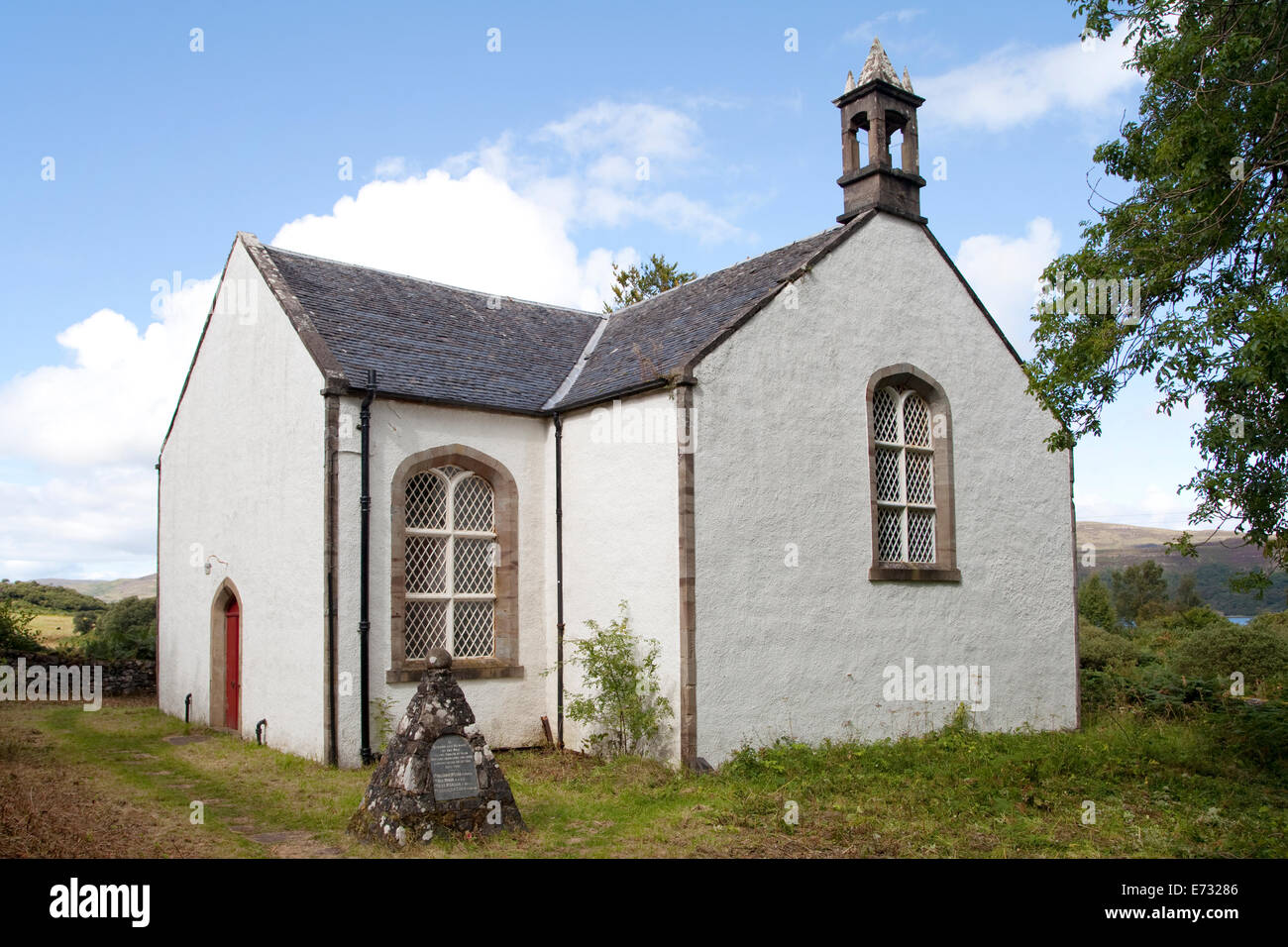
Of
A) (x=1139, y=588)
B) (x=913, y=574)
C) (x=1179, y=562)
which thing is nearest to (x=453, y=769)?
(x=913, y=574)

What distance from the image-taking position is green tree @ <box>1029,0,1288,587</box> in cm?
938

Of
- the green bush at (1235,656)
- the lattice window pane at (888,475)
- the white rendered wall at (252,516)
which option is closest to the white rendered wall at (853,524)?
the lattice window pane at (888,475)

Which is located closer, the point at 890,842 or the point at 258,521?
the point at 890,842

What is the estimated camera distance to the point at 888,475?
48.0 feet

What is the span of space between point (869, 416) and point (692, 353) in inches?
131

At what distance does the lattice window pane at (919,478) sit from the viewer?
1502cm

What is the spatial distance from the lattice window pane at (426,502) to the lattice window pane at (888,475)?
6.26 meters

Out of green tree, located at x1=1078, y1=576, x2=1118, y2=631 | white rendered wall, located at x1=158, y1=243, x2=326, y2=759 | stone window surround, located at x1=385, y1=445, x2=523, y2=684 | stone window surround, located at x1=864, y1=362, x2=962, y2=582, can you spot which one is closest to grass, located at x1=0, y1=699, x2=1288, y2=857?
white rendered wall, located at x1=158, y1=243, x2=326, y2=759

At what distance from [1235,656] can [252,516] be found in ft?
55.4

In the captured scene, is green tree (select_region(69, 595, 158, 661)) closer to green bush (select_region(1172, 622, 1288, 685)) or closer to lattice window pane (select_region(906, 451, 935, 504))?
lattice window pane (select_region(906, 451, 935, 504))

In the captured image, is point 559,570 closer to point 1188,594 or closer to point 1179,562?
point 1188,594

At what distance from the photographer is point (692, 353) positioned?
1229 cm

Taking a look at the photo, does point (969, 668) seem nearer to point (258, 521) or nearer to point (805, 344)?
point (805, 344)

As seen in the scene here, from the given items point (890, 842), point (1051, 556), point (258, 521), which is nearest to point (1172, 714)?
point (1051, 556)
